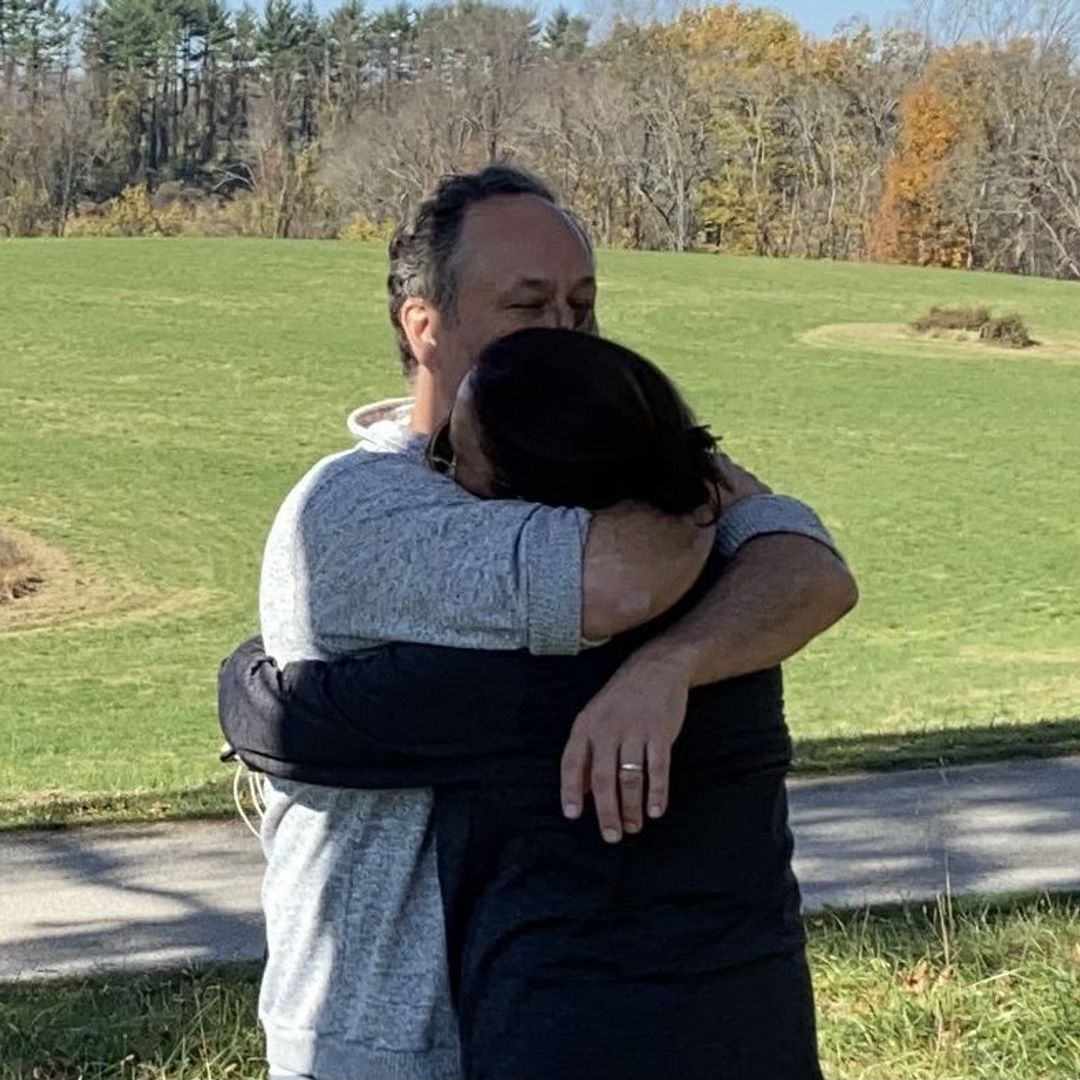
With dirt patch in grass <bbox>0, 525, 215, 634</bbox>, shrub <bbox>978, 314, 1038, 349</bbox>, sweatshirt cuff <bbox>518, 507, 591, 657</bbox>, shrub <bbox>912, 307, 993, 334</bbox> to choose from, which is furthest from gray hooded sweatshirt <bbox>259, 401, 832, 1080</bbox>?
shrub <bbox>912, 307, 993, 334</bbox>

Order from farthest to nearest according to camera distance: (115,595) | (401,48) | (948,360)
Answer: (401,48), (948,360), (115,595)

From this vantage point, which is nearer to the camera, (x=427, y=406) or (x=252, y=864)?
(x=427, y=406)

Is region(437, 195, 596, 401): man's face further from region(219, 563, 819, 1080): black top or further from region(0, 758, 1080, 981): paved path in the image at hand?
region(0, 758, 1080, 981): paved path

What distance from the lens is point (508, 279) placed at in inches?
78.2

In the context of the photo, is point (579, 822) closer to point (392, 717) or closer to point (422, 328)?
point (392, 717)

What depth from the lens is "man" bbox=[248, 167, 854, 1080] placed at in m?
1.63

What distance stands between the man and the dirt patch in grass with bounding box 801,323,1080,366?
36888mm

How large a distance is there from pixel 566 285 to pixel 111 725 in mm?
11827

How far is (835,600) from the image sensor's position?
182cm

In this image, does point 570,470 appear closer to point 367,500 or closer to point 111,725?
point 367,500

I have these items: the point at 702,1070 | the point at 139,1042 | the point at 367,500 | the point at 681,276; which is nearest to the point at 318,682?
the point at 367,500

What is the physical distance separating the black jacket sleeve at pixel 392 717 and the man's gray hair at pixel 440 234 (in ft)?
1.44

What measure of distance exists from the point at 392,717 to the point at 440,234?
58 centimetres

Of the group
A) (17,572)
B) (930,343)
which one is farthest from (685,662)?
(930,343)
